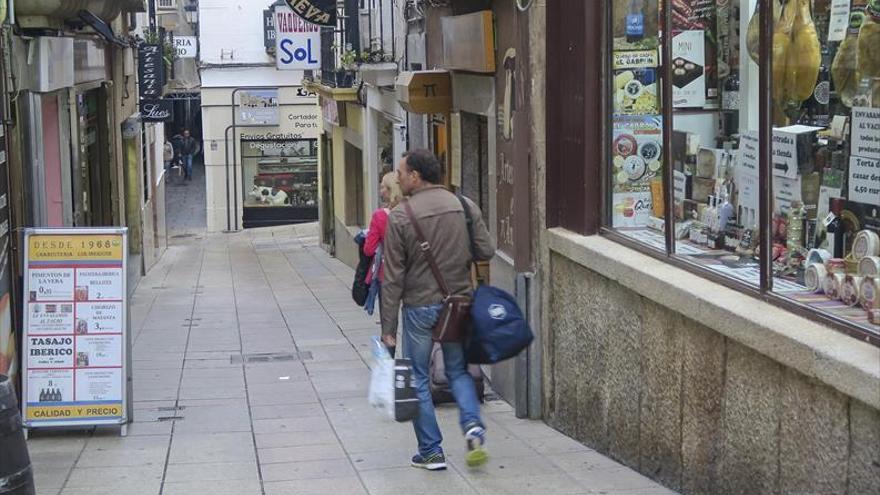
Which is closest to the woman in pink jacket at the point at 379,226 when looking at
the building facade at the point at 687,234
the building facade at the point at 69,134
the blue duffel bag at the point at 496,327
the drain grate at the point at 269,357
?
the building facade at the point at 687,234

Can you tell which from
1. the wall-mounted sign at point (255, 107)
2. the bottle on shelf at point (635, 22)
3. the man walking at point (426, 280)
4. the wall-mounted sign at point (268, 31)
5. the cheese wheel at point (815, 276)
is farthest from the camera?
the wall-mounted sign at point (255, 107)

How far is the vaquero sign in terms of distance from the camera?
1947 cm

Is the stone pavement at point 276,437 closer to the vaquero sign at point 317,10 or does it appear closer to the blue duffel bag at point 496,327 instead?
the blue duffel bag at point 496,327

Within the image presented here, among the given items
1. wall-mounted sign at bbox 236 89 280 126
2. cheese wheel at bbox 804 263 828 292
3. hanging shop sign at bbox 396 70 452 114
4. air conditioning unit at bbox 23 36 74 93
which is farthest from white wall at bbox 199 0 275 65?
cheese wheel at bbox 804 263 828 292

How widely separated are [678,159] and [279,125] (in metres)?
30.5

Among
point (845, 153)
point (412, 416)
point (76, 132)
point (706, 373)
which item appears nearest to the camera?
point (845, 153)

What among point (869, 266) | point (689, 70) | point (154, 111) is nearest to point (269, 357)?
point (689, 70)

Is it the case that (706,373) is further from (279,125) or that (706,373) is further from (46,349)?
(279,125)

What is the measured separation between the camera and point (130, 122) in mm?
19938

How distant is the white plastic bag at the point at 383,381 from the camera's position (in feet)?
22.4

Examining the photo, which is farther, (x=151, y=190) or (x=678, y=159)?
(x=151, y=190)

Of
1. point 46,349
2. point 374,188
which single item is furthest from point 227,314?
point 46,349

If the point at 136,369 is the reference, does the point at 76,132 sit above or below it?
above

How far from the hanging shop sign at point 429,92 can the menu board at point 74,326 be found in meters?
3.90
